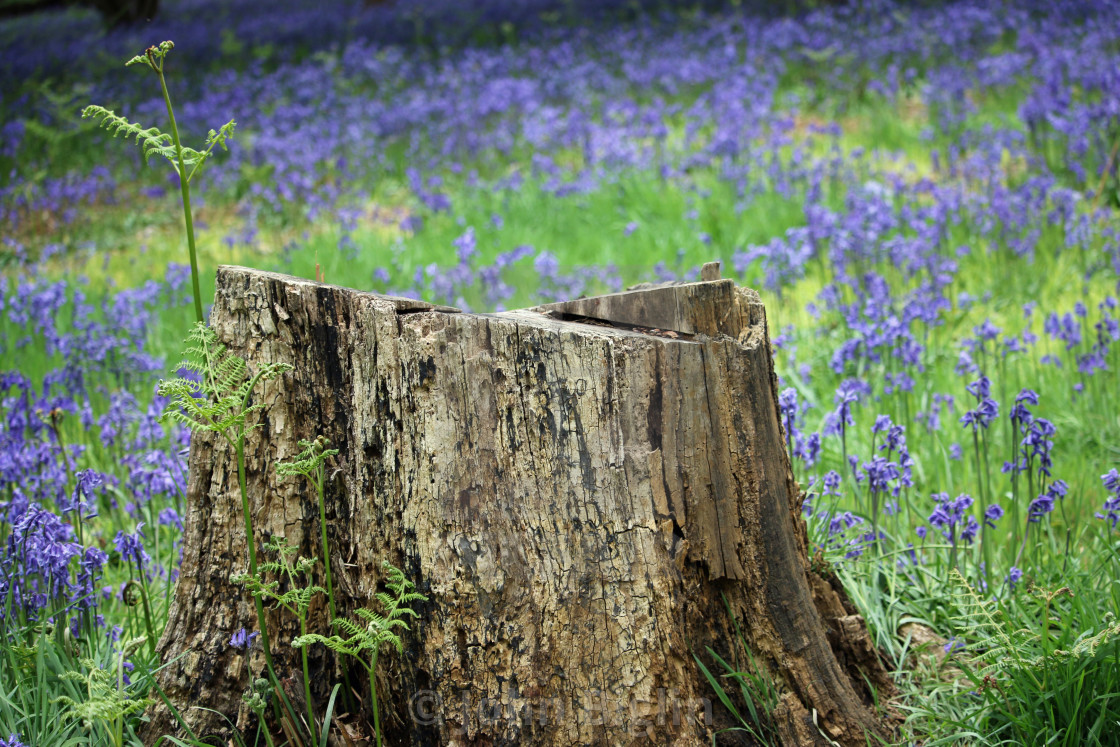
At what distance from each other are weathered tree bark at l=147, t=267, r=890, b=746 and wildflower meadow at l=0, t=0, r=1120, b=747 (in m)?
0.11

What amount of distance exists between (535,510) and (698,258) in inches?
151

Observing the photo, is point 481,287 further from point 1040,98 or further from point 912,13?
point 912,13

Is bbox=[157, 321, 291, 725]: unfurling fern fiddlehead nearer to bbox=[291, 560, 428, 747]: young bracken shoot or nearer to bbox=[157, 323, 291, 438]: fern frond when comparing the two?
bbox=[157, 323, 291, 438]: fern frond

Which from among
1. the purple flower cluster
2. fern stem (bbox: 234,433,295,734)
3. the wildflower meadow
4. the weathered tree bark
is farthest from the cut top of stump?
the purple flower cluster

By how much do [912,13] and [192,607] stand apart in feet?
36.9

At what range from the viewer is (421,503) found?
5.00 ft

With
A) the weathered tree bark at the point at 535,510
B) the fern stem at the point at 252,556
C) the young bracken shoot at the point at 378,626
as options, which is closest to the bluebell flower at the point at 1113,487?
the weathered tree bark at the point at 535,510

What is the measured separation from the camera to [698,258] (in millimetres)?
5074

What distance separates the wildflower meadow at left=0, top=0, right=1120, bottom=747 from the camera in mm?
1850

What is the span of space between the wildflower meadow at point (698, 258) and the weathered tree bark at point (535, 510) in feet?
0.35

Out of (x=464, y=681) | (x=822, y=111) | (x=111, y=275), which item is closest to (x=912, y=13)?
(x=822, y=111)

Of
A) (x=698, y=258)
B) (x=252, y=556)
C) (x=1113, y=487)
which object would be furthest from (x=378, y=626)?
(x=698, y=258)

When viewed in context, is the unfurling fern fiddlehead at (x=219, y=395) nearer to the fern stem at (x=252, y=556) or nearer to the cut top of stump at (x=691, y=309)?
the fern stem at (x=252, y=556)

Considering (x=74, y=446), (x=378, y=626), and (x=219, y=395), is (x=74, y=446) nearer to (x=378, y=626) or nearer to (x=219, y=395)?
(x=219, y=395)
